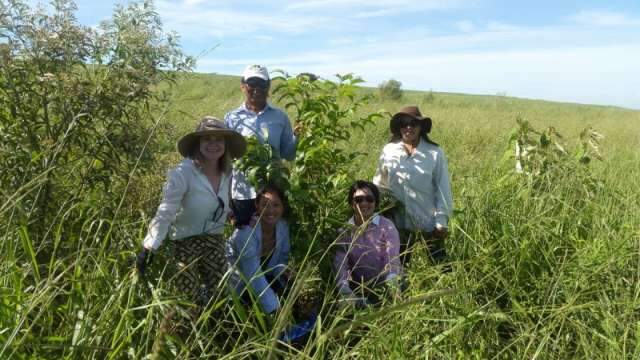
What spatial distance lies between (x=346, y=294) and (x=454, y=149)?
20.8 ft

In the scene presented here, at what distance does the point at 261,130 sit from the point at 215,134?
0.67 m

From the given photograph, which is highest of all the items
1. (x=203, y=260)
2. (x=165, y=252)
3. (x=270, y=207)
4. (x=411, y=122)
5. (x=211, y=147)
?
(x=411, y=122)

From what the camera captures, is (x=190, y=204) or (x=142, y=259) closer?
(x=142, y=259)

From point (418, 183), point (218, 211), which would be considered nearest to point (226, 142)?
point (218, 211)

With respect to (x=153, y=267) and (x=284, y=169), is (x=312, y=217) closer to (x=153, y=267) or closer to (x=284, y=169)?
(x=284, y=169)

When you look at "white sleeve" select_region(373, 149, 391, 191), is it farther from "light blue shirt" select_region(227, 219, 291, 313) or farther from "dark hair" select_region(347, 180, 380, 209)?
"light blue shirt" select_region(227, 219, 291, 313)

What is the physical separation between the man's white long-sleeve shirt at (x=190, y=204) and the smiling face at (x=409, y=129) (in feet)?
4.28

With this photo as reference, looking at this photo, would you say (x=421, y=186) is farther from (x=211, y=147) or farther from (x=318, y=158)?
(x=211, y=147)

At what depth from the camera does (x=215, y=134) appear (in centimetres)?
283

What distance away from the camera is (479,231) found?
140 inches

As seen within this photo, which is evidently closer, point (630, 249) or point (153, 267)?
point (153, 267)

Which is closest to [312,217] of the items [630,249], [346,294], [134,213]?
[346,294]

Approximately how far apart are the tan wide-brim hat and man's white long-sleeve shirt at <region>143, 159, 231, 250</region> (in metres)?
0.10

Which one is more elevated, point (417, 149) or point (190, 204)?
point (417, 149)
